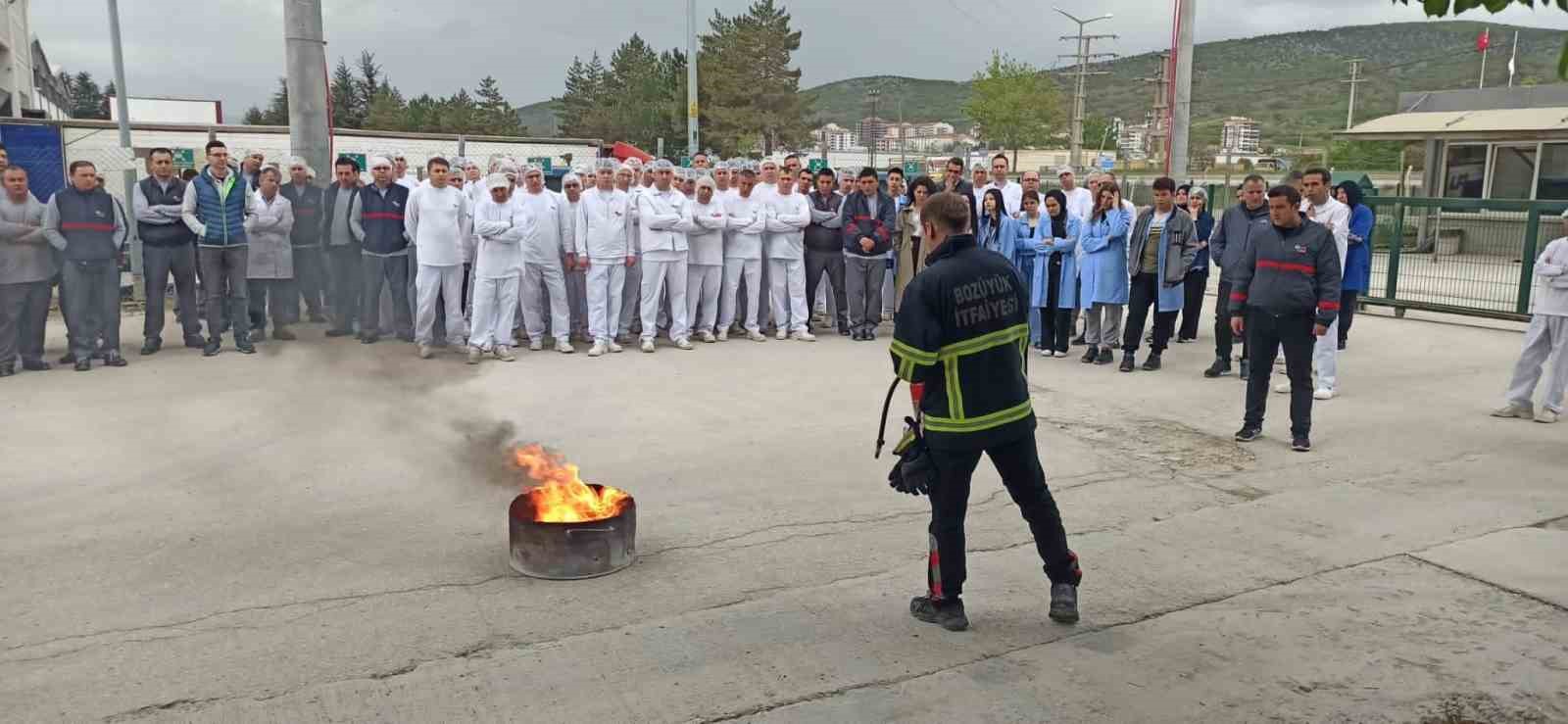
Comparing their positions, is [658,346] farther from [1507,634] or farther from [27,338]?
[1507,634]

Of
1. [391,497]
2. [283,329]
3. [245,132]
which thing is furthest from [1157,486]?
[245,132]

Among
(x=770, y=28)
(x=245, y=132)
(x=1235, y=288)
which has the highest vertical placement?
(x=770, y=28)

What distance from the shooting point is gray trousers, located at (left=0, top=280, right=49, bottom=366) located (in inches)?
420

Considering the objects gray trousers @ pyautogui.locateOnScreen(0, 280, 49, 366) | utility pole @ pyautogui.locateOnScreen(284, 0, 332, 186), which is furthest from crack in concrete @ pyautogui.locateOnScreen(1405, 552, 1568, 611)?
gray trousers @ pyautogui.locateOnScreen(0, 280, 49, 366)

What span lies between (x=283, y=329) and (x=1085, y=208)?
9499 mm

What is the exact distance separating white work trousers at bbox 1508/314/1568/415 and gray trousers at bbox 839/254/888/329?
665cm

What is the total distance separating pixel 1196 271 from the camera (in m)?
13.0

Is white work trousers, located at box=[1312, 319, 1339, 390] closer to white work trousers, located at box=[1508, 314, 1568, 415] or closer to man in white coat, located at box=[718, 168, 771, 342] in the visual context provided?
Answer: white work trousers, located at box=[1508, 314, 1568, 415]

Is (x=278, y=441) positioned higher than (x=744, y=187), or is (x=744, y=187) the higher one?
(x=744, y=187)

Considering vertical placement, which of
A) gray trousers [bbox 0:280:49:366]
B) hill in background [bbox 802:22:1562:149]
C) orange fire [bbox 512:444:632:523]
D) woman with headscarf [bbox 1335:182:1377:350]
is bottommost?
orange fire [bbox 512:444:632:523]

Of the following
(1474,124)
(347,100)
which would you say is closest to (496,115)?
(347,100)

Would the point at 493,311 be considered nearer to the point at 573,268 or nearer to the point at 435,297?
the point at 435,297

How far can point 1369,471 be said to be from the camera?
25.5 feet

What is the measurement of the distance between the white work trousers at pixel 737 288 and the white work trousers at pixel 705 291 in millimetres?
112
